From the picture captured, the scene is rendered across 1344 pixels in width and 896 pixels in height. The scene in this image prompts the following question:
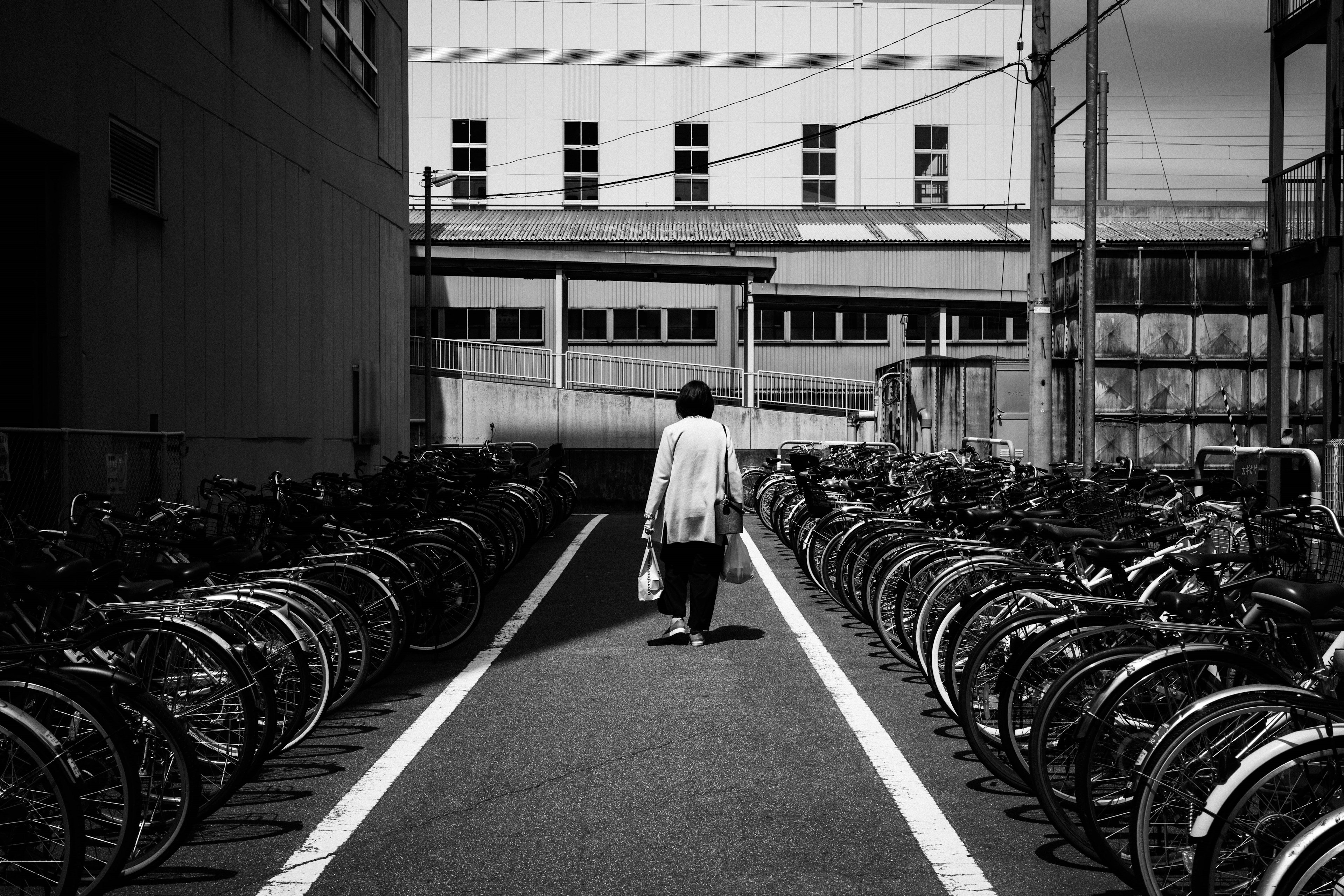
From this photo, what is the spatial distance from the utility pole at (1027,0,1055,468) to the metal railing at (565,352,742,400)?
15.6 meters

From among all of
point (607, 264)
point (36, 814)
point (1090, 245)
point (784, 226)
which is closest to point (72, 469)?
point (36, 814)

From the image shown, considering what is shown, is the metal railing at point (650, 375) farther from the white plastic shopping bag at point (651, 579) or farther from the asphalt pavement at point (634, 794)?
the asphalt pavement at point (634, 794)

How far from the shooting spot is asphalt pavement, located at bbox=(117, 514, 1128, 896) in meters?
4.40

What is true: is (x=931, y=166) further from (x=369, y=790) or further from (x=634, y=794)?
(x=369, y=790)

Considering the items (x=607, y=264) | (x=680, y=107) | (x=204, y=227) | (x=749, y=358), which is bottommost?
(x=749, y=358)

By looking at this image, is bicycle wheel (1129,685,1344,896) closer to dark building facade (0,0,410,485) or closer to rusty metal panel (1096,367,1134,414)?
dark building facade (0,0,410,485)

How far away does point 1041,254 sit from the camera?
581 inches

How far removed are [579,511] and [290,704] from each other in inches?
694

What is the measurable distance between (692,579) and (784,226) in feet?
108

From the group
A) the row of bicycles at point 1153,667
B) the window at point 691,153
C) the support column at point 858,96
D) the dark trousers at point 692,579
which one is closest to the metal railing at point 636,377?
the window at point 691,153

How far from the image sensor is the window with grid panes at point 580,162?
4528 cm

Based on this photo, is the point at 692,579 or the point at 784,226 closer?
the point at 692,579

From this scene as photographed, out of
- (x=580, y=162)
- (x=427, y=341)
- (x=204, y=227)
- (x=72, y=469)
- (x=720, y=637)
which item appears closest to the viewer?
(x=72, y=469)

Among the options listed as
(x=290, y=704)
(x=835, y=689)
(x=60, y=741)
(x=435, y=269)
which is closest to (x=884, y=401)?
(x=435, y=269)
